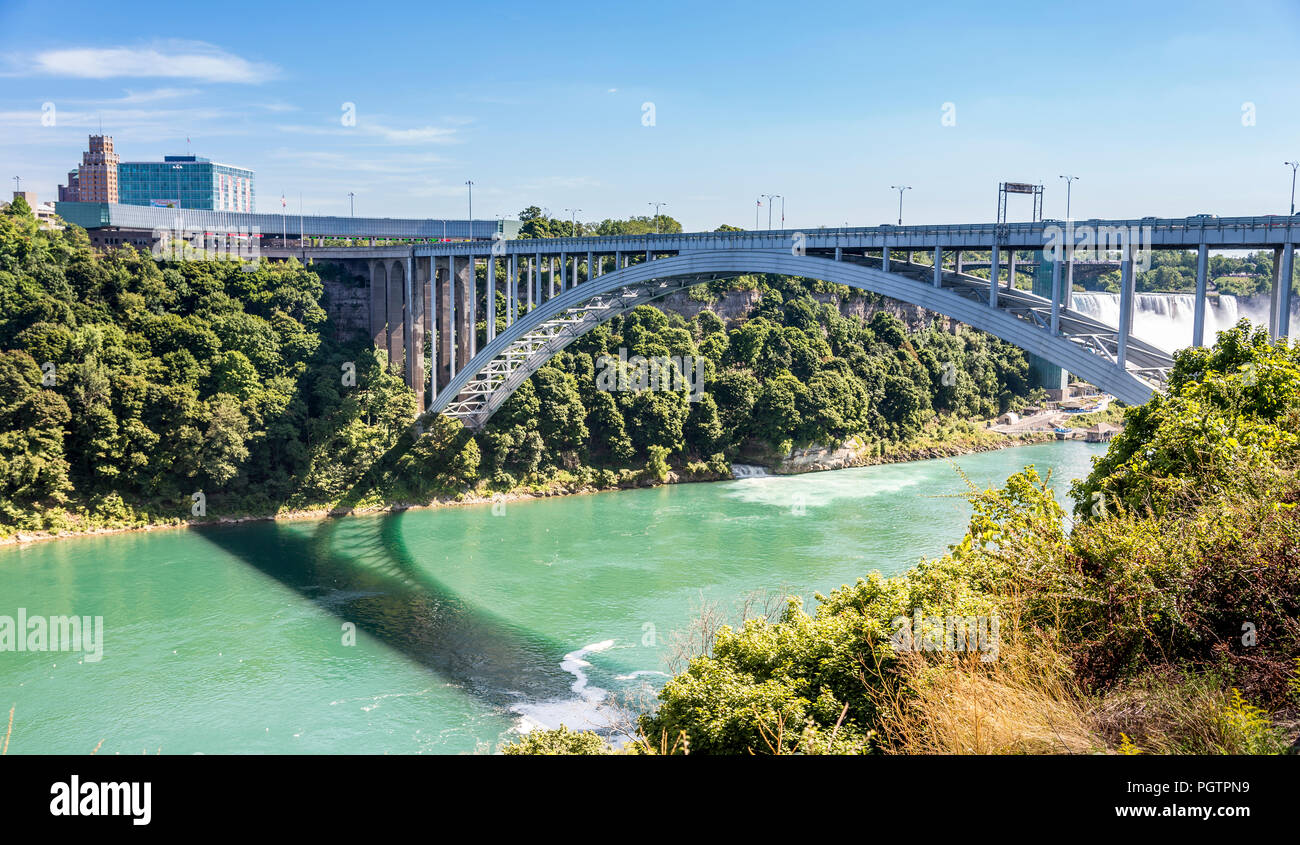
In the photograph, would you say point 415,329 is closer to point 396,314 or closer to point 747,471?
point 396,314

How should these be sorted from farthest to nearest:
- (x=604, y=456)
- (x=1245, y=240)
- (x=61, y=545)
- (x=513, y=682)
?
(x=604, y=456) < (x=61, y=545) < (x=513, y=682) < (x=1245, y=240)

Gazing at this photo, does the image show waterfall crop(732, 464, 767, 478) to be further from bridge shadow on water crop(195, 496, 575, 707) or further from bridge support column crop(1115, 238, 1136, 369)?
bridge support column crop(1115, 238, 1136, 369)

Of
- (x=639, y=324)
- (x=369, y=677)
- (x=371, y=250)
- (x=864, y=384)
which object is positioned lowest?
(x=369, y=677)

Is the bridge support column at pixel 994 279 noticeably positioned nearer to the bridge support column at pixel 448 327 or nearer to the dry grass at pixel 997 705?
the dry grass at pixel 997 705

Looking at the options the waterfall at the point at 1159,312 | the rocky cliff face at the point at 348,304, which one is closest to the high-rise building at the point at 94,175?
the rocky cliff face at the point at 348,304

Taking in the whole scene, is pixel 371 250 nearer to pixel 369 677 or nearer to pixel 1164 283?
pixel 369 677

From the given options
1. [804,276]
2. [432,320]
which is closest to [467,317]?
[432,320]

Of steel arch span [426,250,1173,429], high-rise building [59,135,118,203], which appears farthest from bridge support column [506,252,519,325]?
high-rise building [59,135,118,203]
